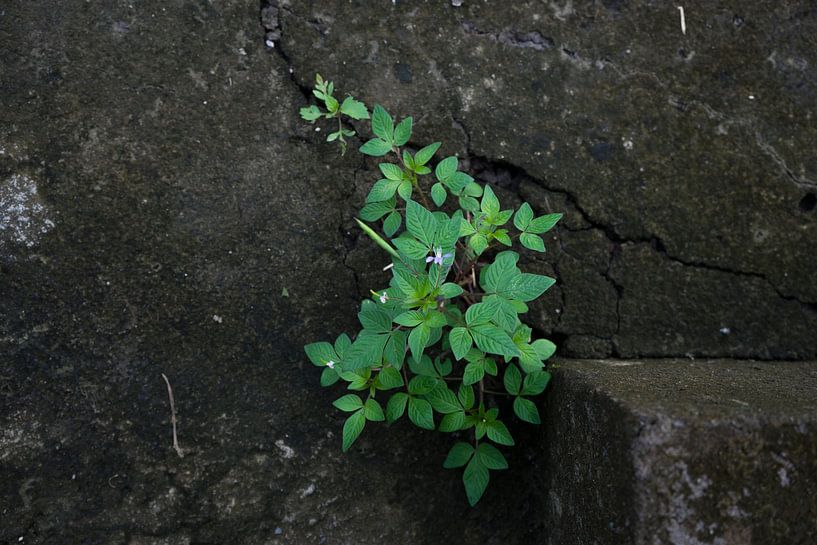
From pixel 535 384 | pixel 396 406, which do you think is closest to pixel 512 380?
pixel 535 384

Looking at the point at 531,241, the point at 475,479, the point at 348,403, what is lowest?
the point at 475,479

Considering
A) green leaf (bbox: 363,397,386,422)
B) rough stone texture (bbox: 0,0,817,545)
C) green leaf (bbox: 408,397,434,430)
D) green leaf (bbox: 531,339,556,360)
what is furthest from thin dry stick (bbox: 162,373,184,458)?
green leaf (bbox: 531,339,556,360)

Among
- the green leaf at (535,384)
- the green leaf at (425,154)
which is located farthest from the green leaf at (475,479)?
the green leaf at (425,154)

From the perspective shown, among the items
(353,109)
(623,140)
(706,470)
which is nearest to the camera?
(706,470)

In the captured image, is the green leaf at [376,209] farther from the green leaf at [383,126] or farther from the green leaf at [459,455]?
the green leaf at [459,455]

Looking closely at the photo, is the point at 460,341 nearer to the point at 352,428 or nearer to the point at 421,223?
the point at 421,223

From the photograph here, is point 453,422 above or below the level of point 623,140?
below

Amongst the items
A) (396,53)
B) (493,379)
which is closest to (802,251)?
(493,379)

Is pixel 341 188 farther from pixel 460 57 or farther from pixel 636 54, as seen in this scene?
pixel 636 54
